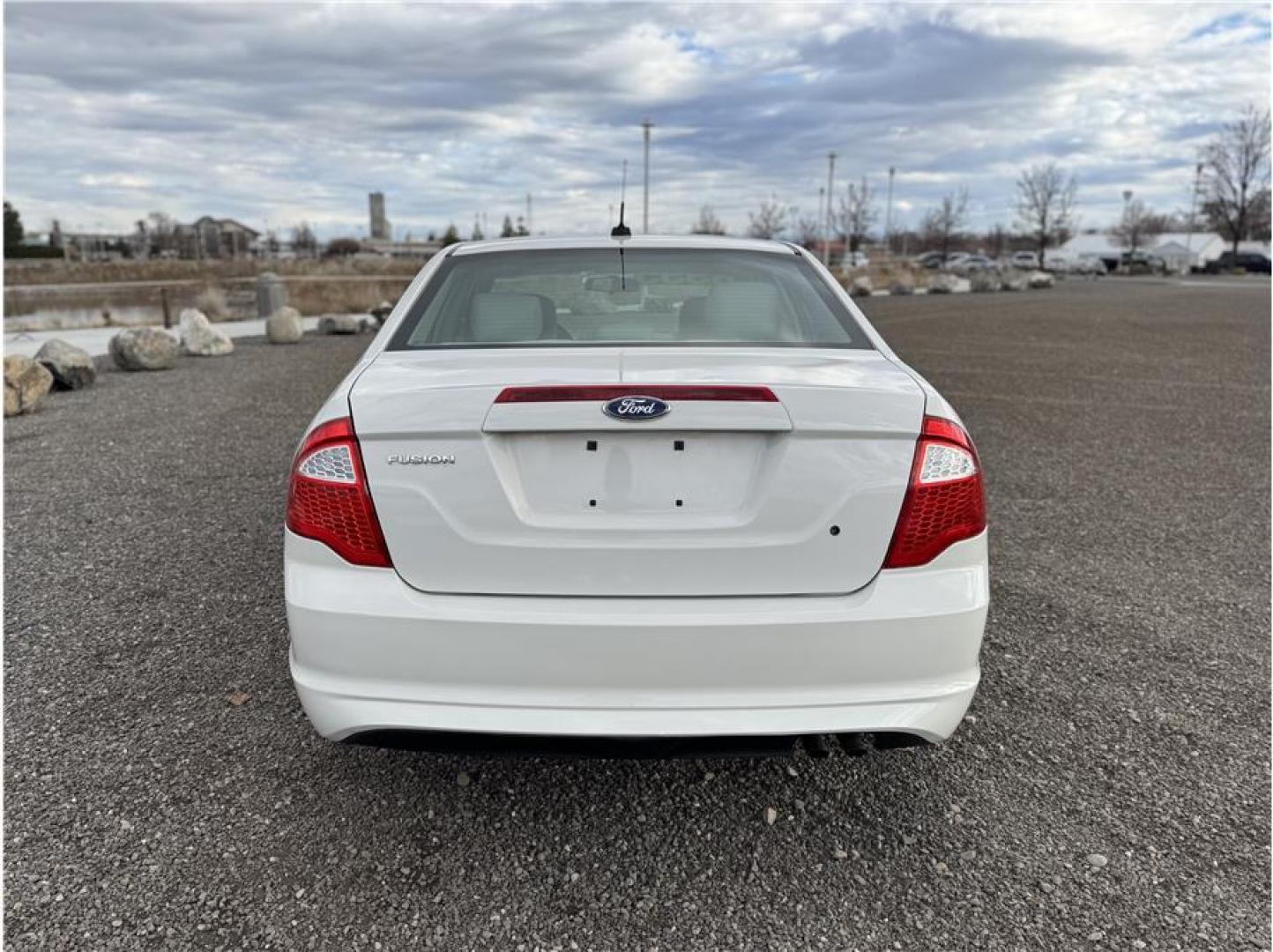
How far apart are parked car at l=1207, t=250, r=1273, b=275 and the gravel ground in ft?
238

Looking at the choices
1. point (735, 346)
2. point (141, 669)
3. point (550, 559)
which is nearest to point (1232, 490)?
point (735, 346)

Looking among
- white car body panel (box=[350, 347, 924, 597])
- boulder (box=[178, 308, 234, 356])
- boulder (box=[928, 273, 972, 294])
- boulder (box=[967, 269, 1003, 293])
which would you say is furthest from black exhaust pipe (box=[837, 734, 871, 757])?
boulder (box=[967, 269, 1003, 293])

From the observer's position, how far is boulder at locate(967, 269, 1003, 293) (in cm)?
3388

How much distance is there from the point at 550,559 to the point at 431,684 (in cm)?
41

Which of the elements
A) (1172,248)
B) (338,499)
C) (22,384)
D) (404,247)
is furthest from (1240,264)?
(338,499)

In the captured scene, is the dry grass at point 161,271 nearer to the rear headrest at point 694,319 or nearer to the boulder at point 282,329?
the boulder at point 282,329

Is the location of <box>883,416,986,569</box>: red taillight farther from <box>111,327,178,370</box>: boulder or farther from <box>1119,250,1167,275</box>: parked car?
<box>1119,250,1167,275</box>: parked car

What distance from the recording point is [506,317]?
9.95 feet

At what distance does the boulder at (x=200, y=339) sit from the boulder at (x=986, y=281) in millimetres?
27446

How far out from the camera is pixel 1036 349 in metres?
14.5

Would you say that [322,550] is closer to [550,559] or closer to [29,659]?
[550,559]

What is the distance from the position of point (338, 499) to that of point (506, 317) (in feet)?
3.36

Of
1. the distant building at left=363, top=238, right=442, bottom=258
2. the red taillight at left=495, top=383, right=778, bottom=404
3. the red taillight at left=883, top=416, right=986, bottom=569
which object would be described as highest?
the distant building at left=363, top=238, right=442, bottom=258

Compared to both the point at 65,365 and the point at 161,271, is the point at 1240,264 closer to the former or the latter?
the point at 161,271
